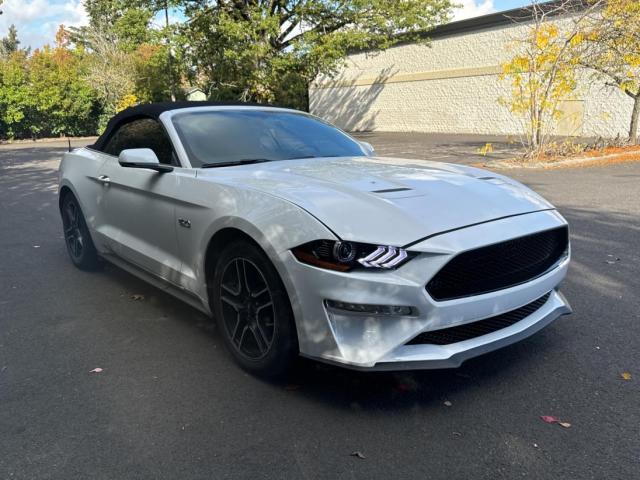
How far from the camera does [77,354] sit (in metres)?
3.59

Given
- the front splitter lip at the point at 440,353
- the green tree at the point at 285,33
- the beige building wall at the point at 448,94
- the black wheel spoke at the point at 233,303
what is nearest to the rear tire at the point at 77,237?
the black wheel spoke at the point at 233,303

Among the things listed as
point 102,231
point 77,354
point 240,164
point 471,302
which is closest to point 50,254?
point 102,231

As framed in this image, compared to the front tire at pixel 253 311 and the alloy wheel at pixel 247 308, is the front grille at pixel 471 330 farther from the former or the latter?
the alloy wheel at pixel 247 308

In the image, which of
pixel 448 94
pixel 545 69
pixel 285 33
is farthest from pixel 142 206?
pixel 448 94

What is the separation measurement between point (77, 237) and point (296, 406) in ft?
11.8

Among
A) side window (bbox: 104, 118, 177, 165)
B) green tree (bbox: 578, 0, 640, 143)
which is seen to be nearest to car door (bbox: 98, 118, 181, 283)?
side window (bbox: 104, 118, 177, 165)

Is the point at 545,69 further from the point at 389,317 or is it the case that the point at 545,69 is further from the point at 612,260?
the point at 389,317

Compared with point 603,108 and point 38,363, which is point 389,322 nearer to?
point 38,363

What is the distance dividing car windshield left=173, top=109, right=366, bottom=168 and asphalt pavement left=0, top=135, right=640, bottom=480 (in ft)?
4.12

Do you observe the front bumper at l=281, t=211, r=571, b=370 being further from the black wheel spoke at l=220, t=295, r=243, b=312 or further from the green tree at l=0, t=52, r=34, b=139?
the green tree at l=0, t=52, r=34, b=139

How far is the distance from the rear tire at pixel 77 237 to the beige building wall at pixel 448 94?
2052 centimetres

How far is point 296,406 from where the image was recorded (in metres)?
2.85

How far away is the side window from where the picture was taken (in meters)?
3.95

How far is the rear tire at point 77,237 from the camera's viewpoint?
5215mm
